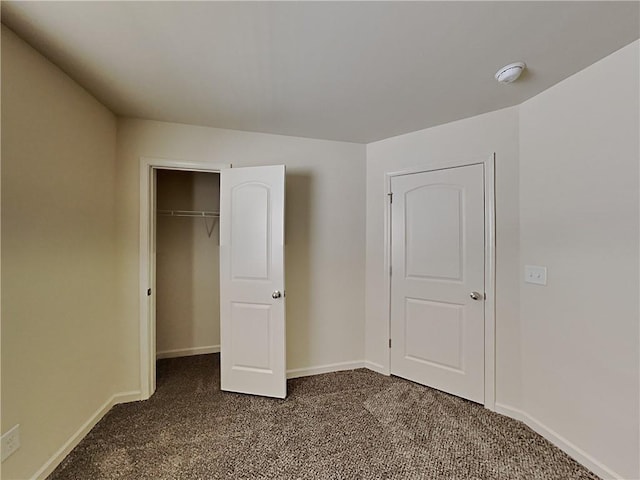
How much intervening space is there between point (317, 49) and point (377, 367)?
2.71 m

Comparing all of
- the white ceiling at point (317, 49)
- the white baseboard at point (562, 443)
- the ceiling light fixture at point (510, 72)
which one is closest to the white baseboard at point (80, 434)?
the white ceiling at point (317, 49)

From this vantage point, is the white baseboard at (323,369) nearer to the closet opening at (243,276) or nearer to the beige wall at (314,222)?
the beige wall at (314,222)

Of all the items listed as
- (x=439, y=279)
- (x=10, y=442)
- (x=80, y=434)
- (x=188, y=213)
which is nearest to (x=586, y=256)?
(x=439, y=279)


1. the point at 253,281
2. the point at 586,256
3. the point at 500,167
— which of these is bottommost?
the point at 253,281

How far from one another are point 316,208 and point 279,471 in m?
2.03

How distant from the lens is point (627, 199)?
1506 mm

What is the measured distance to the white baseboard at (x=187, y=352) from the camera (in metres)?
3.29

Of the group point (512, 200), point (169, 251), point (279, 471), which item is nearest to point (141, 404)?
point (279, 471)

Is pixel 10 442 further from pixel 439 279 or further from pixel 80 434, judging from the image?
pixel 439 279

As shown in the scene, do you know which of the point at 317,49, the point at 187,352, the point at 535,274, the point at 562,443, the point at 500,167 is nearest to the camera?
the point at 317,49

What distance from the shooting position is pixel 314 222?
2.84m

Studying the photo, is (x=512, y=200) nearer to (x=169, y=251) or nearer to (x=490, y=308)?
(x=490, y=308)

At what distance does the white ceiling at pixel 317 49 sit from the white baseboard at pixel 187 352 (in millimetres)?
2531

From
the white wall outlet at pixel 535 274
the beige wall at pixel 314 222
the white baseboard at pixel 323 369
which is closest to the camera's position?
the white wall outlet at pixel 535 274
